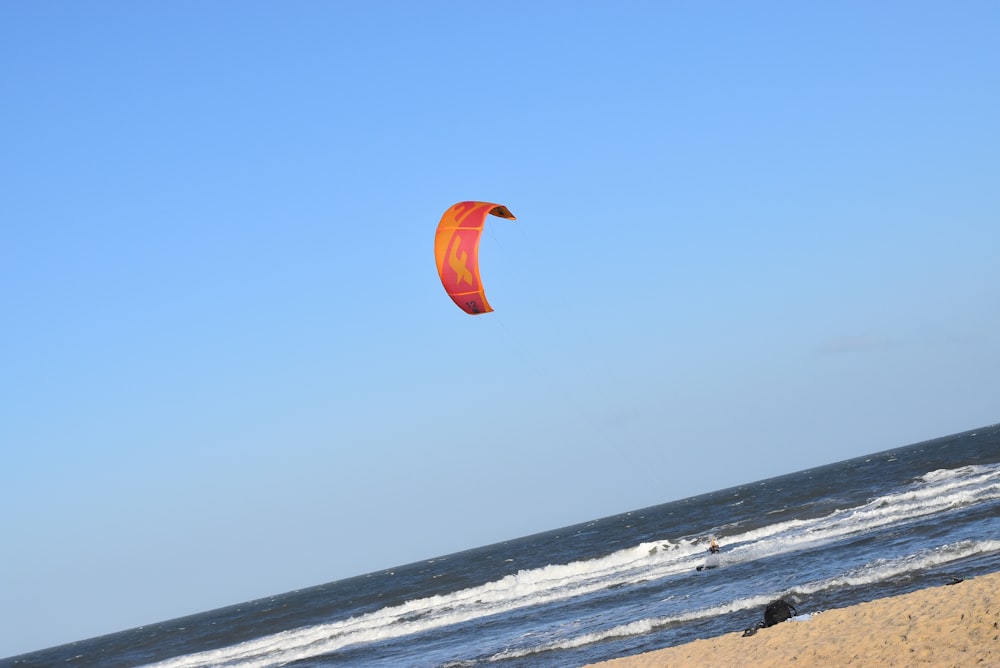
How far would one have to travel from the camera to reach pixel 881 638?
13344 mm

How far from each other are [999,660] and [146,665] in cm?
4701

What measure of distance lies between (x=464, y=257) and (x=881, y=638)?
8.85m

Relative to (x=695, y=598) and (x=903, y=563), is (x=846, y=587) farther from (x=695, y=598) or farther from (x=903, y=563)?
(x=695, y=598)

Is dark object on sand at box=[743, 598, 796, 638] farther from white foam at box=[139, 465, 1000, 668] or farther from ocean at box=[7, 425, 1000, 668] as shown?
white foam at box=[139, 465, 1000, 668]

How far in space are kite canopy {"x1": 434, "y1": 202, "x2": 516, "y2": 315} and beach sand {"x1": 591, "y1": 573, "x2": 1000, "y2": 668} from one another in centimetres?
659

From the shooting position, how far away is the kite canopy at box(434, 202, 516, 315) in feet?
57.0

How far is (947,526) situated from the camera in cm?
2500

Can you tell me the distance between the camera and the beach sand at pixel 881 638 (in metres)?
12.1

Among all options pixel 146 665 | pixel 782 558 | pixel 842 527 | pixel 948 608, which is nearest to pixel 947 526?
pixel 782 558

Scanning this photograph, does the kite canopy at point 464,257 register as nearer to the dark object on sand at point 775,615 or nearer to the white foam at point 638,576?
the dark object on sand at point 775,615

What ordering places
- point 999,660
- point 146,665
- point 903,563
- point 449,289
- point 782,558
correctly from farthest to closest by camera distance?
1. point 146,665
2. point 782,558
3. point 903,563
4. point 449,289
5. point 999,660

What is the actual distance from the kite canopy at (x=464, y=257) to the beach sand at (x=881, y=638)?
6594 millimetres

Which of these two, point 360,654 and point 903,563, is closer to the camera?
point 903,563

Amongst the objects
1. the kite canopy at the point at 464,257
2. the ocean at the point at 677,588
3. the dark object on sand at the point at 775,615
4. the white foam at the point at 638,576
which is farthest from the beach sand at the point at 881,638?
the kite canopy at the point at 464,257
